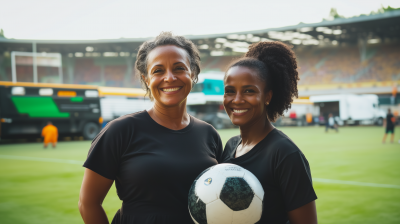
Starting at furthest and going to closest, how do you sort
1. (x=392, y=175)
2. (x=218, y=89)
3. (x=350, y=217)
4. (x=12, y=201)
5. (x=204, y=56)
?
(x=204, y=56) → (x=218, y=89) → (x=392, y=175) → (x=12, y=201) → (x=350, y=217)

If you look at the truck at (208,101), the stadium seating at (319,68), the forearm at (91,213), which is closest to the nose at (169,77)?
the forearm at (91,213)

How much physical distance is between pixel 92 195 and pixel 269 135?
119cm

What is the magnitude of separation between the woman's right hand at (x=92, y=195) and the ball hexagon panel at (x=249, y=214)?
2.62ft

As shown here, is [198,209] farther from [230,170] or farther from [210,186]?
[230,170]

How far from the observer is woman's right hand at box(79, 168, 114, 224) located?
2029mm

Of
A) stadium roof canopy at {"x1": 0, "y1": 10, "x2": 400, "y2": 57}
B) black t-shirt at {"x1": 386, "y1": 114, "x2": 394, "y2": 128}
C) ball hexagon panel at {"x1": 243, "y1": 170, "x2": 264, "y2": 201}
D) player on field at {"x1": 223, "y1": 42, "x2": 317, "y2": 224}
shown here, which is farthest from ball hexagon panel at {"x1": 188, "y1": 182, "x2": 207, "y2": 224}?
stadium roof canopy at {"x1": 0, "y1": 10, "x2": 400, "y2": 57}

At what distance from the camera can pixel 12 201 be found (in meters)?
5.61

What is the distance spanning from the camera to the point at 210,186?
1957 millimetres

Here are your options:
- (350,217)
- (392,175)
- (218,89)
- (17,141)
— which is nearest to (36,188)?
(350,217)

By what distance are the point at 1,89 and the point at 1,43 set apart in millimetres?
27510

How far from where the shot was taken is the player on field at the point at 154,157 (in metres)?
2.05

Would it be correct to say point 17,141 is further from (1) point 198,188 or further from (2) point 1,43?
(2) point 1,43

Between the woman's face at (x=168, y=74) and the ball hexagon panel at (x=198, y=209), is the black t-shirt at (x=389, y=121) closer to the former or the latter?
the woman's face at (x=168, y=74)

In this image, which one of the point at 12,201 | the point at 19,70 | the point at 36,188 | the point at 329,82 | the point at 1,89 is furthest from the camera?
the point at 329,82
